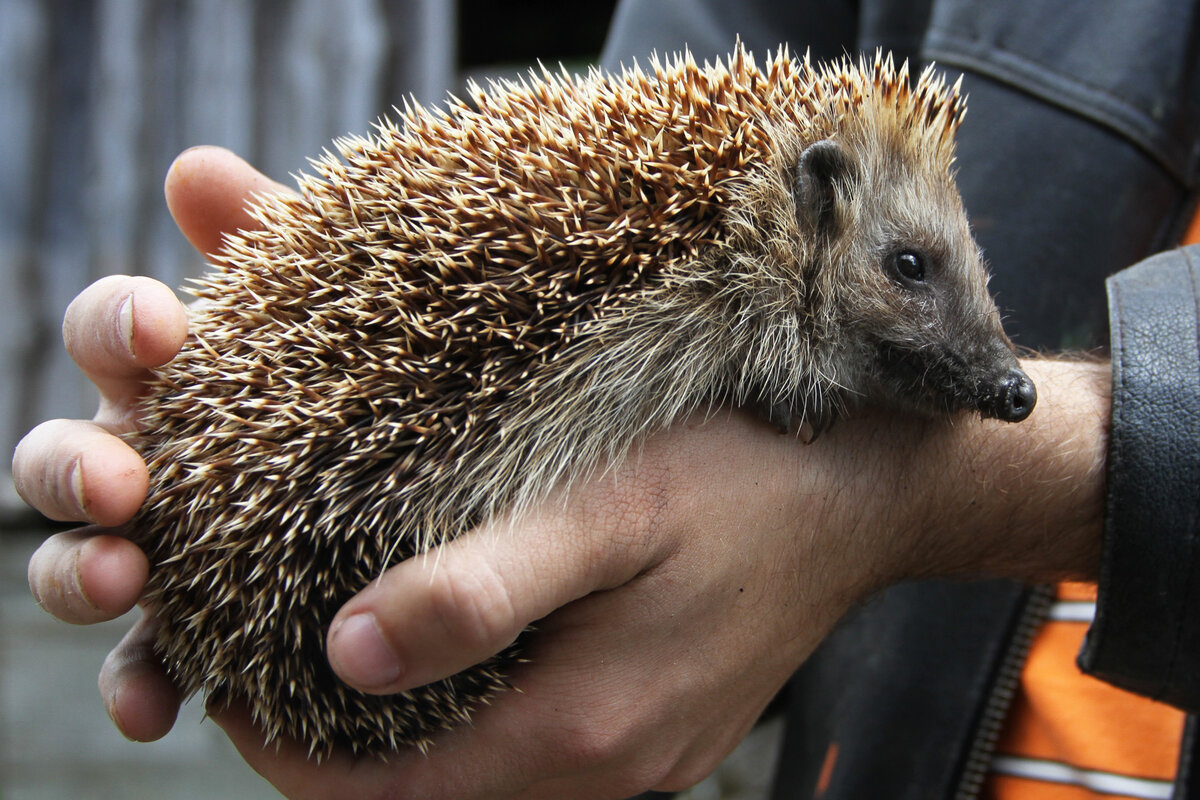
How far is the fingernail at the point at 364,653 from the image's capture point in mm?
986

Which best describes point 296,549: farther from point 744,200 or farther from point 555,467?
point 744,200

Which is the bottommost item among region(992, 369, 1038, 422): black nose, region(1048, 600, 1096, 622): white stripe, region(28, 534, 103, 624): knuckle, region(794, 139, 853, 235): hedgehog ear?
region(1048, 600, 1096, 622): white stripe

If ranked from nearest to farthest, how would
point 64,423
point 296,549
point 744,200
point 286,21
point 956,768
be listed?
point 296,549
point 64,423
point 744,200
point 956,768
point 286,21

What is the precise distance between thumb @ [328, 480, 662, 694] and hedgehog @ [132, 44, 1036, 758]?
0.06 m

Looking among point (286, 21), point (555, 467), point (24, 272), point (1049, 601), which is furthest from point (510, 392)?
point (24, 272)

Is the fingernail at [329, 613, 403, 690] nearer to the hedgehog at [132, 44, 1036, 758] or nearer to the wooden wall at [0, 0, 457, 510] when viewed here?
the hedgehog at [132, 44, 1036, 758]

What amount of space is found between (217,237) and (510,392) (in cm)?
78

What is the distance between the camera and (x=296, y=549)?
106 centimetres

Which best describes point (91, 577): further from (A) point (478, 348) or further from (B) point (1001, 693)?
(B) point (1001, 693)

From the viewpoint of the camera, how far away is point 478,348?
1102mm

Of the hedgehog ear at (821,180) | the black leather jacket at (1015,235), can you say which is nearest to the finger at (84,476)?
the hedgehog ear at (821,180)

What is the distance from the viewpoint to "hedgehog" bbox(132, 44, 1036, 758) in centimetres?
107

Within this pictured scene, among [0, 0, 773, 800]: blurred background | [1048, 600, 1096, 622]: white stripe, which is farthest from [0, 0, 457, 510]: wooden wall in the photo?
[1048, 600, 1096, 622]: white stripe

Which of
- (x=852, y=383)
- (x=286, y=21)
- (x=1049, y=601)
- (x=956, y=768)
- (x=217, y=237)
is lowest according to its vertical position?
(x=956, y=768)
